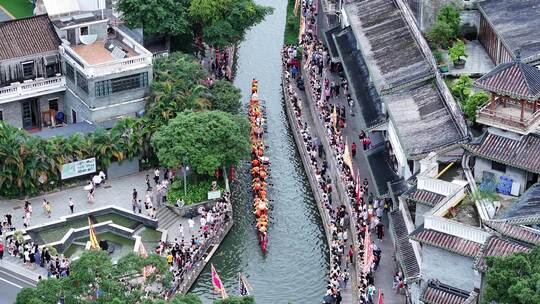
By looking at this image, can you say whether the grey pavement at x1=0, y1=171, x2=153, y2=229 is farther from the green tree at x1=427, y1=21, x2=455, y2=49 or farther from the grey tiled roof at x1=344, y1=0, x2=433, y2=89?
the green tree at x1=427, y1=21, x2=455, y2=49

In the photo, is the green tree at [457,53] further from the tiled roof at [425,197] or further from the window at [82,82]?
the window at [82,82]

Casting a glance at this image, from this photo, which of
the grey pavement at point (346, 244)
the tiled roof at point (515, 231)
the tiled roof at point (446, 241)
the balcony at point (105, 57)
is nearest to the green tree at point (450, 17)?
the grey pavement at point (346, 244)

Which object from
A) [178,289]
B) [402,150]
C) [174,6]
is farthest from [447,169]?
[174,6]

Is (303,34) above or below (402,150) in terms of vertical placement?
below

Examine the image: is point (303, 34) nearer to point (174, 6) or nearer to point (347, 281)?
point (174, 6)

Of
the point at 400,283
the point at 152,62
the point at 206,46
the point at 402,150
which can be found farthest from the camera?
the point at 206,46

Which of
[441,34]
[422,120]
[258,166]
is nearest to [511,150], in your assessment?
[422,120]

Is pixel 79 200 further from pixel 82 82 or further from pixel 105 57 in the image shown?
pixel 105 57
